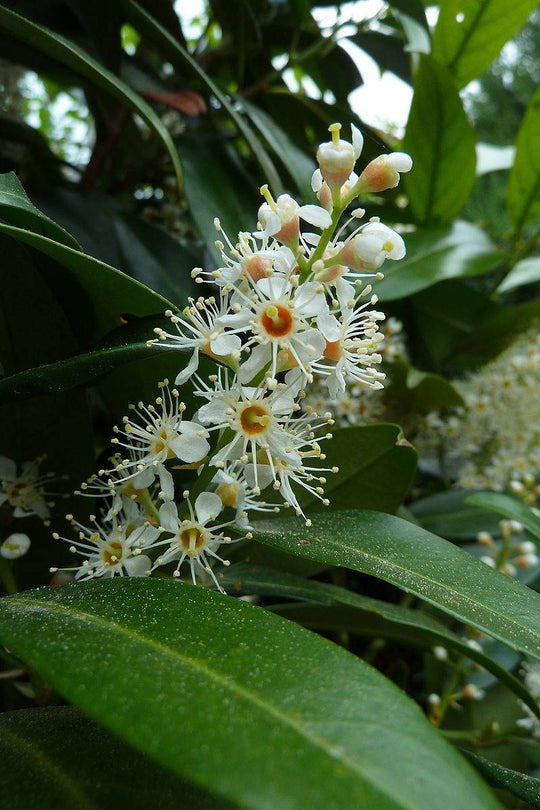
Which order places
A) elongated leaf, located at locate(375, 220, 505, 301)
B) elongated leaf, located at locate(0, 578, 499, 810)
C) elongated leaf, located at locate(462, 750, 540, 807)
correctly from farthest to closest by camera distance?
elongated leaf, located at locate(375, 220, 505, 301), elongated leaf, located at locate(462, 750, 540, 807), elongated leaf, located at locate(0, 578, 499, 810)

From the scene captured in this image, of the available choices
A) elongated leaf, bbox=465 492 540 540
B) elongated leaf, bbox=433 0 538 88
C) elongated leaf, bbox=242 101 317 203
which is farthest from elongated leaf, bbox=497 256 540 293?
elongated leaf, bbox=465 492 540 540

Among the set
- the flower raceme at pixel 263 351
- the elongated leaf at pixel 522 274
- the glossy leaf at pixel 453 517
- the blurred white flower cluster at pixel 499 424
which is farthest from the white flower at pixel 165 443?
the elongated leaf at pixel 522 274

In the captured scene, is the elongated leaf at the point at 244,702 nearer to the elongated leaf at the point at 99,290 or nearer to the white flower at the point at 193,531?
the white flower at the point at 193,531

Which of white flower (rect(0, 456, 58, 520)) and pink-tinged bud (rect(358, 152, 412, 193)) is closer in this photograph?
pink-tinged bud (rect(358, 152, 412, 193))

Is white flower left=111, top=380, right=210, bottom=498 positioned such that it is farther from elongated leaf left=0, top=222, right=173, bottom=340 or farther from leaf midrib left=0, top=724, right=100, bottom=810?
leaf midrib left=0, top=724, right=100, bottom=810

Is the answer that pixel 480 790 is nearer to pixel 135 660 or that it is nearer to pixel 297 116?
pixel 135 660

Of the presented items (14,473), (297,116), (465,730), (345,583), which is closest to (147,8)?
(297,116)

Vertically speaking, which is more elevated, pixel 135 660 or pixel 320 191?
pixel 320 191
